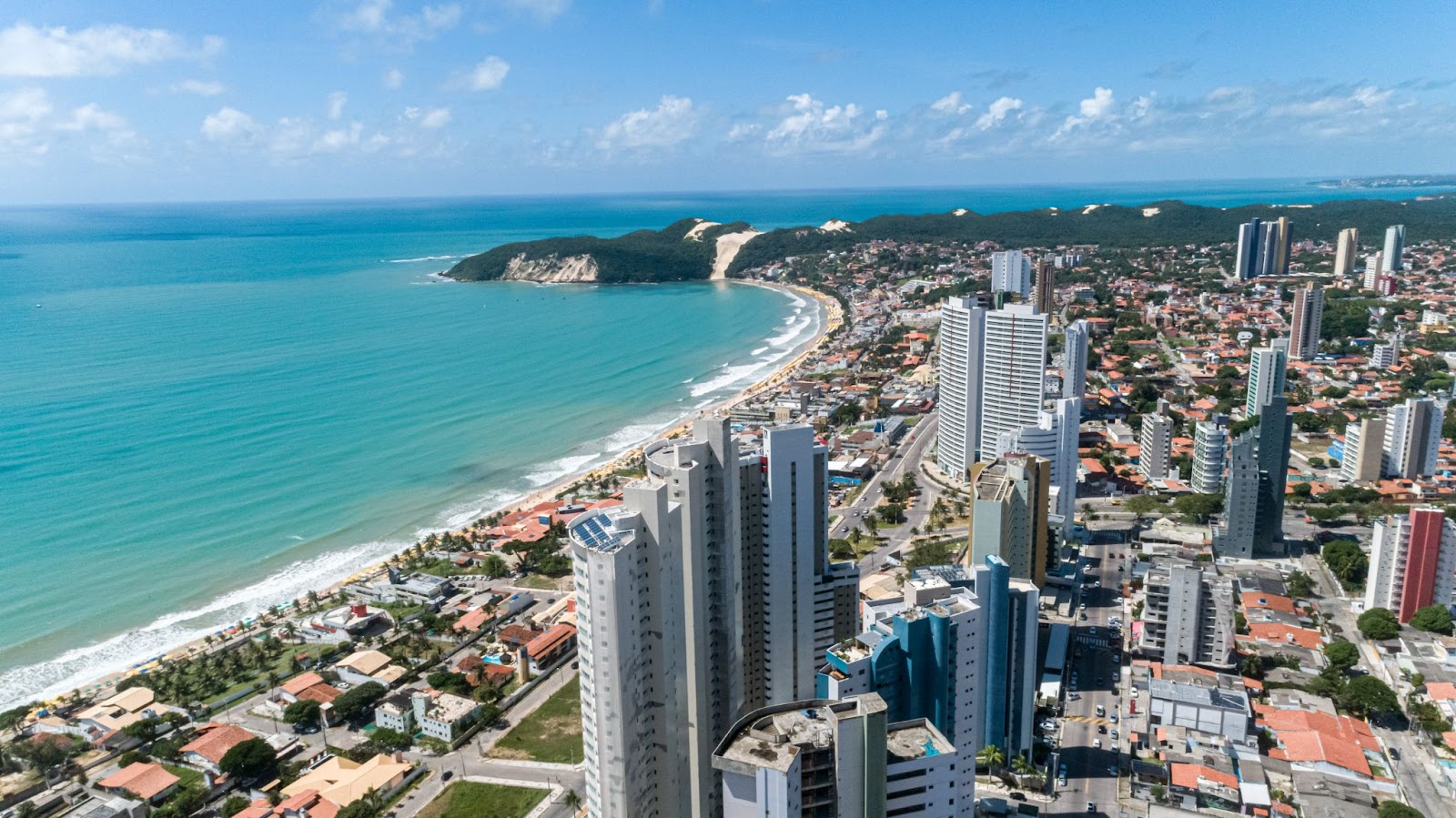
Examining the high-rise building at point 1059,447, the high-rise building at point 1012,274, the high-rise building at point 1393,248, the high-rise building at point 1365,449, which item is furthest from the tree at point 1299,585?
the high-rise building at point 1393,248

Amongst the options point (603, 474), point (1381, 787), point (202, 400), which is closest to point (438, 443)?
point (603, 474)

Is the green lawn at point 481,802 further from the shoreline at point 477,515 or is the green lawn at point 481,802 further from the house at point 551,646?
the shoreline at point 477,515

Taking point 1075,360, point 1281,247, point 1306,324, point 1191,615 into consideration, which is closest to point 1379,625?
point 1191,615

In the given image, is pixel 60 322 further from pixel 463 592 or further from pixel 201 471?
pixel 463 592

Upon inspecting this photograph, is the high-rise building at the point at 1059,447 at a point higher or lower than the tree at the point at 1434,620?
higher

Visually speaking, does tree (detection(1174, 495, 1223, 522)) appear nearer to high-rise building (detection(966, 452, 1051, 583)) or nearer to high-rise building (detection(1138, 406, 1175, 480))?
high-rise building (detection(1138, 406, 1175, 480))

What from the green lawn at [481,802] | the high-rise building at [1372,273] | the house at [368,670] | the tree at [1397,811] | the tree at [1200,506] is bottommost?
the green lawn at [481,802]

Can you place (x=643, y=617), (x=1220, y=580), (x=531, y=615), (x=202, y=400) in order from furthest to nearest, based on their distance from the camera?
(x=202, y=400) → (x=531, y=615) → (x=1220, y=580) → (x=643, y=617)

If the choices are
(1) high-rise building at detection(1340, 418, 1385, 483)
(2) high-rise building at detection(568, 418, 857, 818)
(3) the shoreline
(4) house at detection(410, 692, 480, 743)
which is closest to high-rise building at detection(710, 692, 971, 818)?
(2) high-rise building at detection(568, 418, 857, 818)
